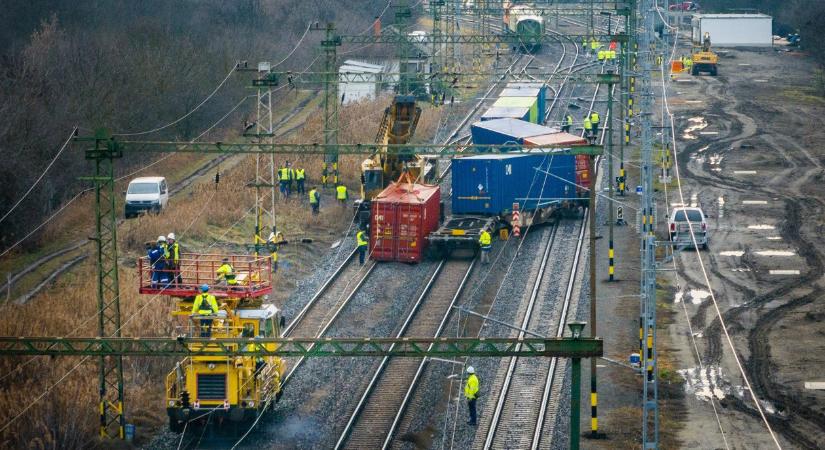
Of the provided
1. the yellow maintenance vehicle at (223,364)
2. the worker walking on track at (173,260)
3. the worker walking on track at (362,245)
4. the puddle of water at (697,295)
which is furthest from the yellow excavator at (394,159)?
the yellow maintenance vehicle at (223,364)

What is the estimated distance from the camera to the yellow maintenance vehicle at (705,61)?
8762 cm

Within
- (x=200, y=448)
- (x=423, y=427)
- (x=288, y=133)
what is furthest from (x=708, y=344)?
(x=288, y=133)

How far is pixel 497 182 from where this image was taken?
4809 cm

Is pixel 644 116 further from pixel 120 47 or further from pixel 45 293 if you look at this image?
pixel 120 47

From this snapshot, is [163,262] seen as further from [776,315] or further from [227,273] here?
[776,315]

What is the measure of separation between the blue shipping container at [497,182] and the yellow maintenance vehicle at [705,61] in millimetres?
41176

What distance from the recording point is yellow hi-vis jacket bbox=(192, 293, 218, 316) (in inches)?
1144

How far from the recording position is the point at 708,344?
37.8m

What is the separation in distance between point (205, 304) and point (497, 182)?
810 inches

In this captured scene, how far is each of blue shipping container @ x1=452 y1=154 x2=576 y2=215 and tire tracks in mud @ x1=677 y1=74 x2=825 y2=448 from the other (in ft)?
22.3

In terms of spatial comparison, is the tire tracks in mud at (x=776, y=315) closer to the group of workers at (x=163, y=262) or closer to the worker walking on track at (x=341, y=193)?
the group of workers at (x=163, y=262)

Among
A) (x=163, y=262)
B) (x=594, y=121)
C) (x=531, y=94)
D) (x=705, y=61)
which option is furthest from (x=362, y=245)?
(x=705, y=61)

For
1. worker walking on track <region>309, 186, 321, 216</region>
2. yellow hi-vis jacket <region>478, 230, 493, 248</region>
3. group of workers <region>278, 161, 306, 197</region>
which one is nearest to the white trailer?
group of workers <region>278, 161, 306, 197</region>

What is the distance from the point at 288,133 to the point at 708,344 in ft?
109
